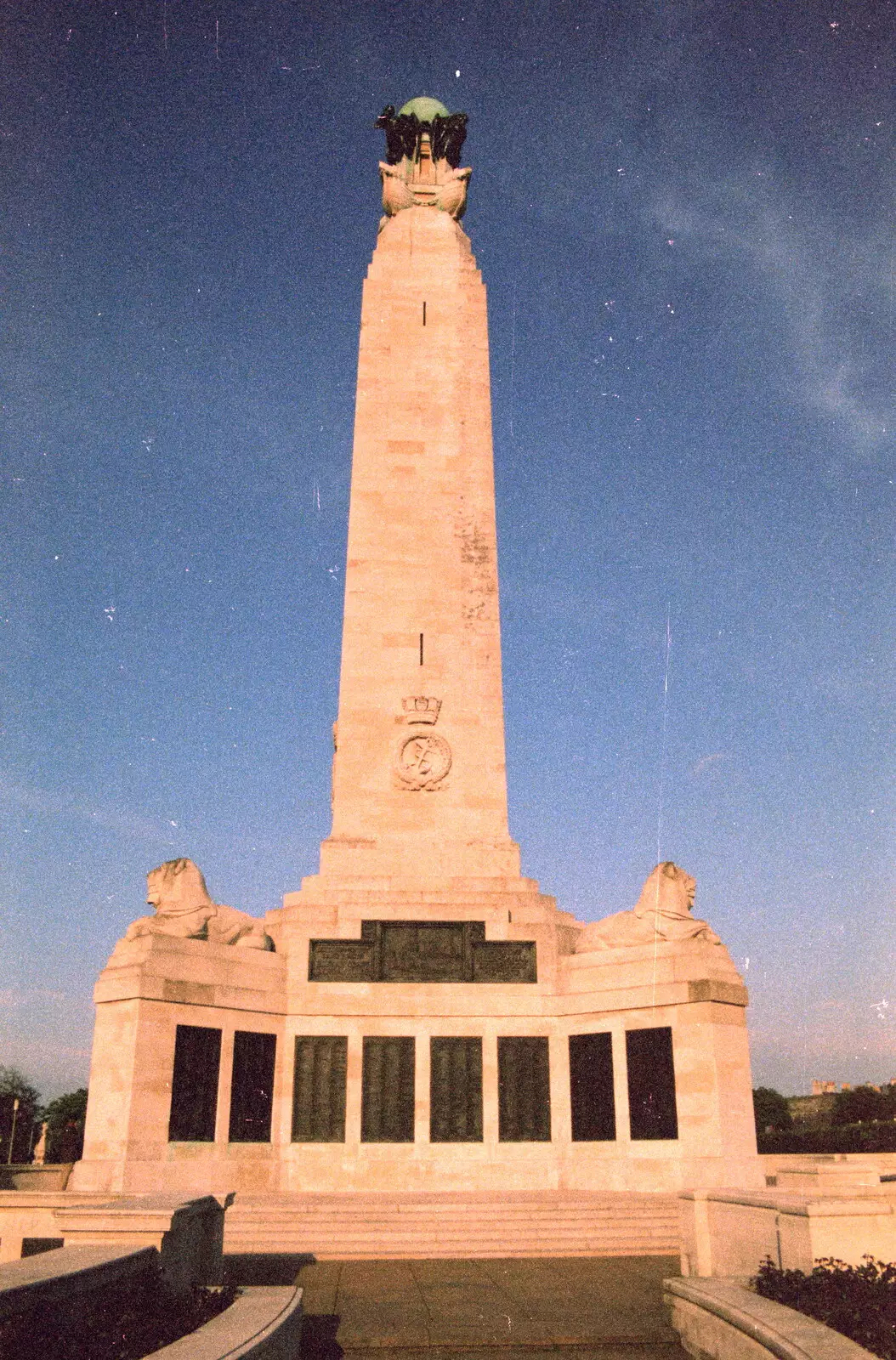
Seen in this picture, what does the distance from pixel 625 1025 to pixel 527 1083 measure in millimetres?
2305

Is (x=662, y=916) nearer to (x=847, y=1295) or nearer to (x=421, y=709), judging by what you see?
(x=421, y=709)

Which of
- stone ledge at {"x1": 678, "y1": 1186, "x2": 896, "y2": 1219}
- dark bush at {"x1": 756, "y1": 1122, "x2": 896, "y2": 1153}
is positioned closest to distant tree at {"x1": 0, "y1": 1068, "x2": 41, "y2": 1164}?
dark bush at {"x1": 756, "y1": 1122, "x2": 896, "y2": 1153}

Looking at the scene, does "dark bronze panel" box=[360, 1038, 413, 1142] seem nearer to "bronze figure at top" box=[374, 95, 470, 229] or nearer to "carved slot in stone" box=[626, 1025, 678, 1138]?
"carved slot in stone" box=[626, 1025, 678, 1138]

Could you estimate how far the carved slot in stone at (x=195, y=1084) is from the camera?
17719mm

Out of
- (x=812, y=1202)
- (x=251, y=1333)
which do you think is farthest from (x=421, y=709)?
(x=251, y=1333)

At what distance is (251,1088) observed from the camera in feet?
62.3

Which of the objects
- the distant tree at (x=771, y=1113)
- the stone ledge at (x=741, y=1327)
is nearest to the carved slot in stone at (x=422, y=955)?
the stone ledge at (x=741, y=1327)

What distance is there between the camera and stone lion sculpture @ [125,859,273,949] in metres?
18.9

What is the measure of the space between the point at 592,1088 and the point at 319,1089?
16.6 ft

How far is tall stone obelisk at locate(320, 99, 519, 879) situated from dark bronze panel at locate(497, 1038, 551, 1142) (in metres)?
3.74

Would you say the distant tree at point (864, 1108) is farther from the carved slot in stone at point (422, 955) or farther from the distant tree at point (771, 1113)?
the carved slot in stone at point (422, 955)

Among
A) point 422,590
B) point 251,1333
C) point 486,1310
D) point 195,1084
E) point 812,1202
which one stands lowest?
point 486,1310

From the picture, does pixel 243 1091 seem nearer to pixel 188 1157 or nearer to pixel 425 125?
pixel 188 1157

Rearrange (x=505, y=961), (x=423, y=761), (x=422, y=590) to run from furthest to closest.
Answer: (x=422, y=590), (x=423, y=761), (x=505, y=961)
